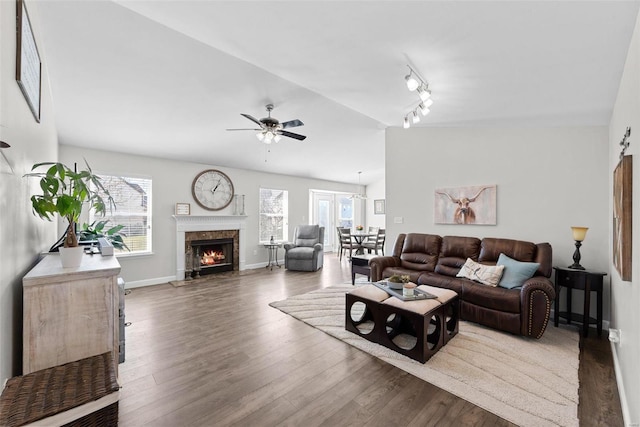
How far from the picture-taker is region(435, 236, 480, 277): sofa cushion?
12.5 ft

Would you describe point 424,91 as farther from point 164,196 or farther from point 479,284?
point 164,196

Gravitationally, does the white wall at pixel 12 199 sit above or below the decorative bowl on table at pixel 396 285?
above

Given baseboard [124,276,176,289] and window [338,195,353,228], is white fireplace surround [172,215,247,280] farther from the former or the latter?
window [338,195,353,228]

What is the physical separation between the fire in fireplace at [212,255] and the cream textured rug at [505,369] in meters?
3.25

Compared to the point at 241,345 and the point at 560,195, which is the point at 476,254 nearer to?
the point at 560,195

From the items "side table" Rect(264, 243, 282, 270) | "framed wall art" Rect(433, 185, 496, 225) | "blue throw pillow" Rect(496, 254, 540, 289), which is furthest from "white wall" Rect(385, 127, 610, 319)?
"side table" Rect(264, 243, 282, 270)

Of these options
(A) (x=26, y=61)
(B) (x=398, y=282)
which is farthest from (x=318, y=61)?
(B) (x=398, y=282)

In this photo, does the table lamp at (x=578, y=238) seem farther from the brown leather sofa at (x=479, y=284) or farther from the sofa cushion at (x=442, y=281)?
the sofa cushion at (x=442, y=281)

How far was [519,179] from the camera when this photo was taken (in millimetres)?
3758

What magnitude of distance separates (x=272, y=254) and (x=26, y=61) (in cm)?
555

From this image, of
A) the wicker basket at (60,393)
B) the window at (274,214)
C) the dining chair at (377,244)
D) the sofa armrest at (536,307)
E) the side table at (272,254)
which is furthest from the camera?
the dining chair at (377,244)

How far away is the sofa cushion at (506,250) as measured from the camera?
3365mm

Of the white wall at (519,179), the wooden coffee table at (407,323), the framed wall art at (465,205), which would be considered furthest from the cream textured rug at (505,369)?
the framed wall art at (465,205)

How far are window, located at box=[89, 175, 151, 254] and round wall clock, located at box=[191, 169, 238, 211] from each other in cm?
85
